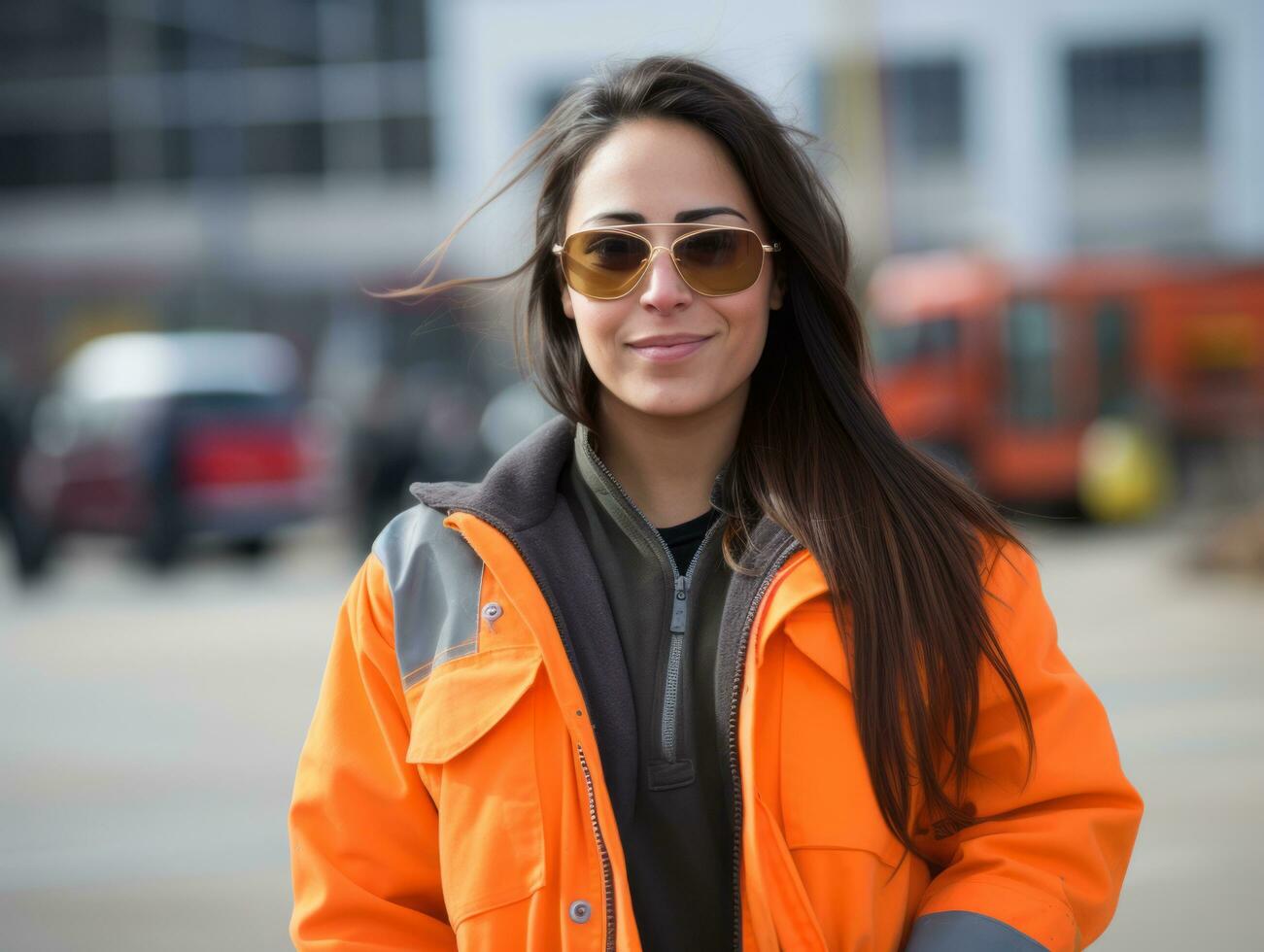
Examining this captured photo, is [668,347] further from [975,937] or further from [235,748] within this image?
[235,748]

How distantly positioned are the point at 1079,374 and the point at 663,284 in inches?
571

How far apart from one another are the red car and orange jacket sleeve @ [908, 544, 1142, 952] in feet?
40.3

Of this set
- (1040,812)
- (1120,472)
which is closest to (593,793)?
(1040,812)

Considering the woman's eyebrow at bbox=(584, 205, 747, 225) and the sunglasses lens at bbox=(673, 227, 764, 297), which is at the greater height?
the woman's eyebrow at bbox=(584, 205, 747, 225)

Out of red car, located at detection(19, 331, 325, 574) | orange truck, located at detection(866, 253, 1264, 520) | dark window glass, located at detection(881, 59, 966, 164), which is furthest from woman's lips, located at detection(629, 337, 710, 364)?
dark window glass, located at detection(881, 59, 966, 164)

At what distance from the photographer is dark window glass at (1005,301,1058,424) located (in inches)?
615

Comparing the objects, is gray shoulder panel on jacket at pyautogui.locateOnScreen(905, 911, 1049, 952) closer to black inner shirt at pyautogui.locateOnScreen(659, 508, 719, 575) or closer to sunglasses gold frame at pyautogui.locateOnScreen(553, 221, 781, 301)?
black inner shirt at pyautogui.locateOnScreen(659, 508, 719, 575)

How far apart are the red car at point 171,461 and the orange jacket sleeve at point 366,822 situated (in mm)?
11918

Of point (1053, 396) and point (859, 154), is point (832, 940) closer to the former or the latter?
point (1053, 396)

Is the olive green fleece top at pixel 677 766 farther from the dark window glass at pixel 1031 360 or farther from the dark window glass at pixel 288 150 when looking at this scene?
the dark window glass at pixel 288 150

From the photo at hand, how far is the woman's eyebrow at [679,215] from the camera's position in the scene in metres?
2.08

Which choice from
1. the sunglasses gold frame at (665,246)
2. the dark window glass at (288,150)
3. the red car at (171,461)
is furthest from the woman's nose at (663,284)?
the dark window glass at (288,150)

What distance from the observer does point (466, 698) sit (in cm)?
193

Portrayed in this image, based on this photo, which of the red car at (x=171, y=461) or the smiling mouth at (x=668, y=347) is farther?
the red car at (x=171, y=461)
